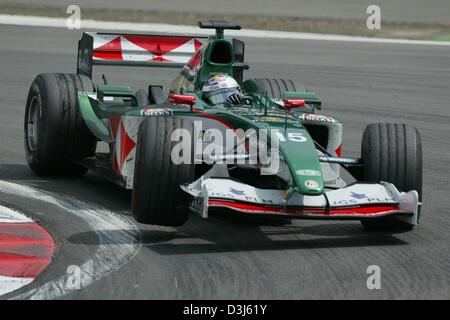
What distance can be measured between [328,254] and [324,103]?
9.86 meters

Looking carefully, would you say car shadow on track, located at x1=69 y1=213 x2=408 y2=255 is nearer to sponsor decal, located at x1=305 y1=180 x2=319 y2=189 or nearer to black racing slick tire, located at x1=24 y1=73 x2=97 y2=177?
sponsor decal, located at x1=305 y1=180 x2=319 y2=189

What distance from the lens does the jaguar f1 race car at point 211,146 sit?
823 cm

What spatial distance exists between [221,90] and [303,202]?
7.71 feet

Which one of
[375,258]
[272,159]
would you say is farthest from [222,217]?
[375,258]

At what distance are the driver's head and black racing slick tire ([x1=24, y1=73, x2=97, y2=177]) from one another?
125cm

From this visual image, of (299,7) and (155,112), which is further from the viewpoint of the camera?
(299,7)

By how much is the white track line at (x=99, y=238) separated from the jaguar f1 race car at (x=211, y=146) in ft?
0.96

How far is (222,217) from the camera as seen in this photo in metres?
9.29

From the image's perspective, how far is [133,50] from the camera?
12.0 m

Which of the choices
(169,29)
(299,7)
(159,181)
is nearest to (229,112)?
(159,181)

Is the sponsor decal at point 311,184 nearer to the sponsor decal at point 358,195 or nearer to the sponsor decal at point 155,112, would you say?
the sponsor decal at point 358,195

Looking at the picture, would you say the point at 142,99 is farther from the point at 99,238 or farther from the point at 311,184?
the point at 311,184

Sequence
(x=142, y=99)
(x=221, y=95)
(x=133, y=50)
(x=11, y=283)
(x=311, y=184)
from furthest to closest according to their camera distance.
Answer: (x=133, y=50) < (x=142, y=99) < (x=221, y=95) < (x=311, y=184) < (x=11, y=283)
